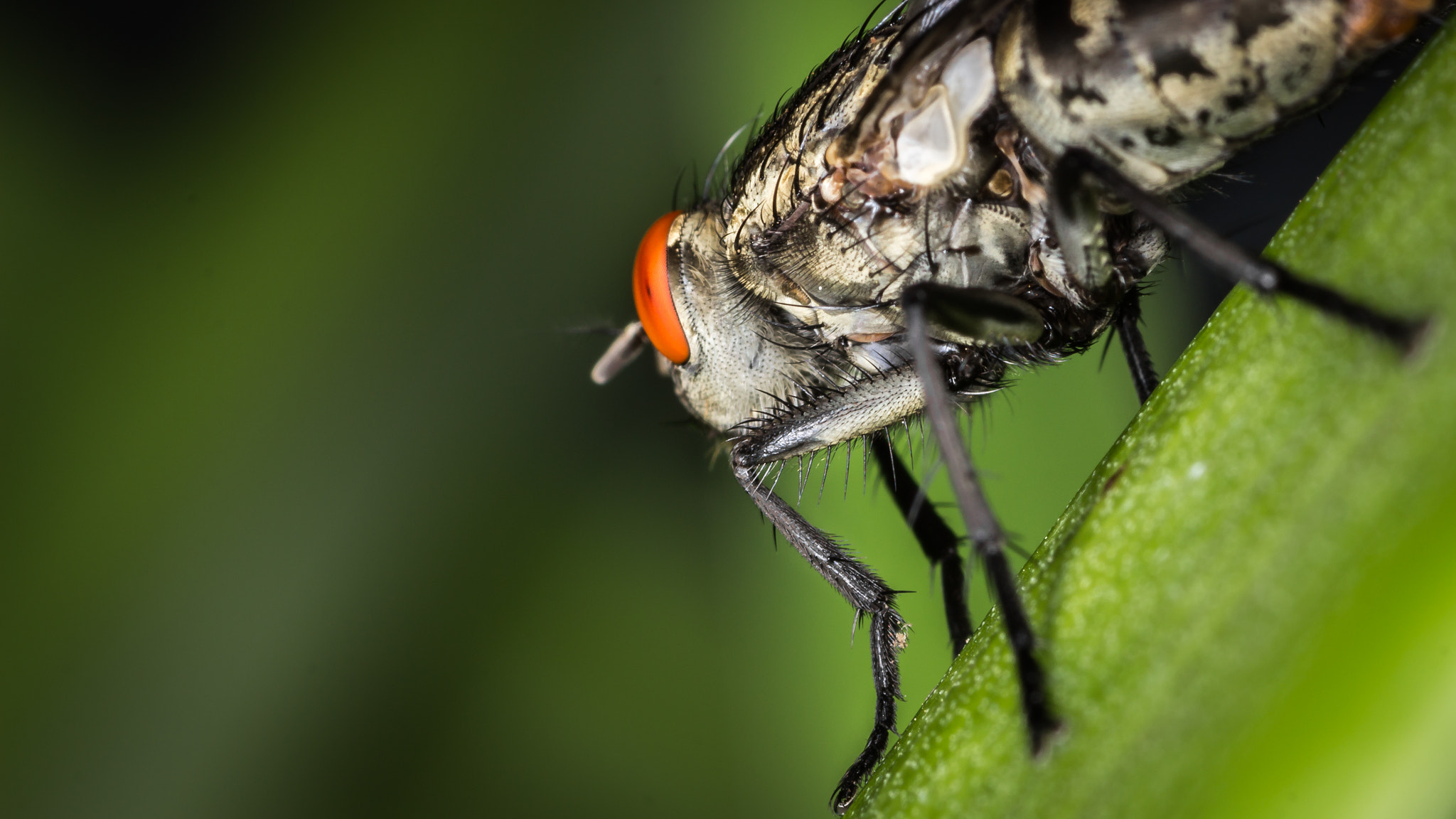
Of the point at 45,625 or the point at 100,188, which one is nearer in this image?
the point at 45,625

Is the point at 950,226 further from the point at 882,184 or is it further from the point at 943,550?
the point at 943,550

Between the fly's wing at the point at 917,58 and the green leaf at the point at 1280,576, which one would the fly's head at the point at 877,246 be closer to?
the fly's wing at the point at 917,58

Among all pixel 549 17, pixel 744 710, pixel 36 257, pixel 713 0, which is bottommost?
pixel 744 710

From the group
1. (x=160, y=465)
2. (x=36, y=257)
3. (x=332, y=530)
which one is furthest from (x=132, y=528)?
(x=36, y=257)

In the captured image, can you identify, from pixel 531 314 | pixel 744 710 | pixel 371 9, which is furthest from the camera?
pixel 531 314

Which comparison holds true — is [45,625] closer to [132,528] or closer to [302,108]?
[132,528]

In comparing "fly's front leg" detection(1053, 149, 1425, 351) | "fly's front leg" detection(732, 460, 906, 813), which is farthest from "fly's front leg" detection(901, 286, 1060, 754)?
"fly's front leg" detection(732, 460, 906, 813)
